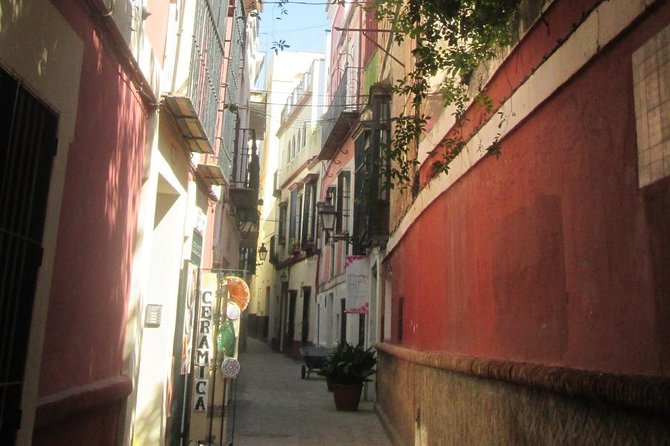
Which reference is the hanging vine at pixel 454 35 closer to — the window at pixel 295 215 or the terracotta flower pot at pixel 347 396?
the terracotta flower pot at pixel 347 396

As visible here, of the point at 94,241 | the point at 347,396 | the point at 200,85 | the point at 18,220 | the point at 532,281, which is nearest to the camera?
the point at 18,220

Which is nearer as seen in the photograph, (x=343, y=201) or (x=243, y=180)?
(x=243, y=180)

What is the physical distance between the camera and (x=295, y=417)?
11938 millimetres

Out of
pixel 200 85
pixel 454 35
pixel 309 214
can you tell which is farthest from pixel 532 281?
pixel 309 214

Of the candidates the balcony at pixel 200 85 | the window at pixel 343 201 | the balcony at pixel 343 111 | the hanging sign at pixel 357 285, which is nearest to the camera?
the balcony at pixel 200 85

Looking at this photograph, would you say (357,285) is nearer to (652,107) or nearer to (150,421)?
(150,421)

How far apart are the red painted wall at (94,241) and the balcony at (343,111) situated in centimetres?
1320

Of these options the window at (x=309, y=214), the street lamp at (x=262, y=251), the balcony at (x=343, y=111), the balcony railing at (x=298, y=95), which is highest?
the balcony railing at (x=298, y=95)

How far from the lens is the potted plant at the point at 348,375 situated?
42.4 ft

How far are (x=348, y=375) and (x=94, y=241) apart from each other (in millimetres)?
8805

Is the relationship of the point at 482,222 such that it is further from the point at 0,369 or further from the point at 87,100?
the point at 0,369

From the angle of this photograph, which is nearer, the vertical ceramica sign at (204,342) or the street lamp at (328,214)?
the vertical ceramica sign at (204,342)

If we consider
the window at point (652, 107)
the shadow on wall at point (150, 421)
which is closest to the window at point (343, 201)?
the shadow on wall at point (150, 421)

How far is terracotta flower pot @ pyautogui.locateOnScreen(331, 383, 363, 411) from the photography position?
1290 centimetres
